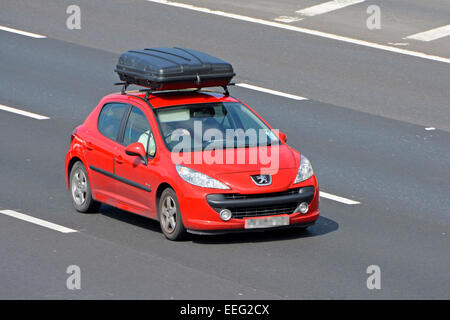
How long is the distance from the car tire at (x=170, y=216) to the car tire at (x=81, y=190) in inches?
63.4

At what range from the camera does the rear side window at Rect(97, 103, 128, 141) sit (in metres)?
14.2

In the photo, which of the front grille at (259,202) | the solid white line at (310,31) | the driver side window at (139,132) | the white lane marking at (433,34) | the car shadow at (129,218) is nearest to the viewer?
the front grille at (259,202)

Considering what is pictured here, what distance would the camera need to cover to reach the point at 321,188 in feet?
50.6

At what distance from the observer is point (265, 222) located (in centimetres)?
1269

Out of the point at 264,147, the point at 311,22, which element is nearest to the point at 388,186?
the point at 264,147

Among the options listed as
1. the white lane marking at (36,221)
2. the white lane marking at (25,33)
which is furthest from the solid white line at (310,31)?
the white lane marking at (36,221)

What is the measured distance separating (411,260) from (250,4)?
1505 centimetres

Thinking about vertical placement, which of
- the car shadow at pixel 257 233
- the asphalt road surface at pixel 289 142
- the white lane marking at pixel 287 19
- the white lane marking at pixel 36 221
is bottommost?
the white lane marking at pixel 36 221

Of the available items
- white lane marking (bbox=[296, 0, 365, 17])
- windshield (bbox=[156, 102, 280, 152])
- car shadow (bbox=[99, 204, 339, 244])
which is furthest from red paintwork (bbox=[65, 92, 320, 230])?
white lane marking (bbox=[296, 0, 365, 17])

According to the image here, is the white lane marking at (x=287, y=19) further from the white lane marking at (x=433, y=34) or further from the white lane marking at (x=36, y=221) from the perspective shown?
the white lane marking at (x=36, y=221)

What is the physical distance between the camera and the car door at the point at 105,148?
1405 cm

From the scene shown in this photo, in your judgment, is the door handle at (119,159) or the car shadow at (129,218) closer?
the door handle at (119,159)

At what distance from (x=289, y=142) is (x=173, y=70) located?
4.53 metres
